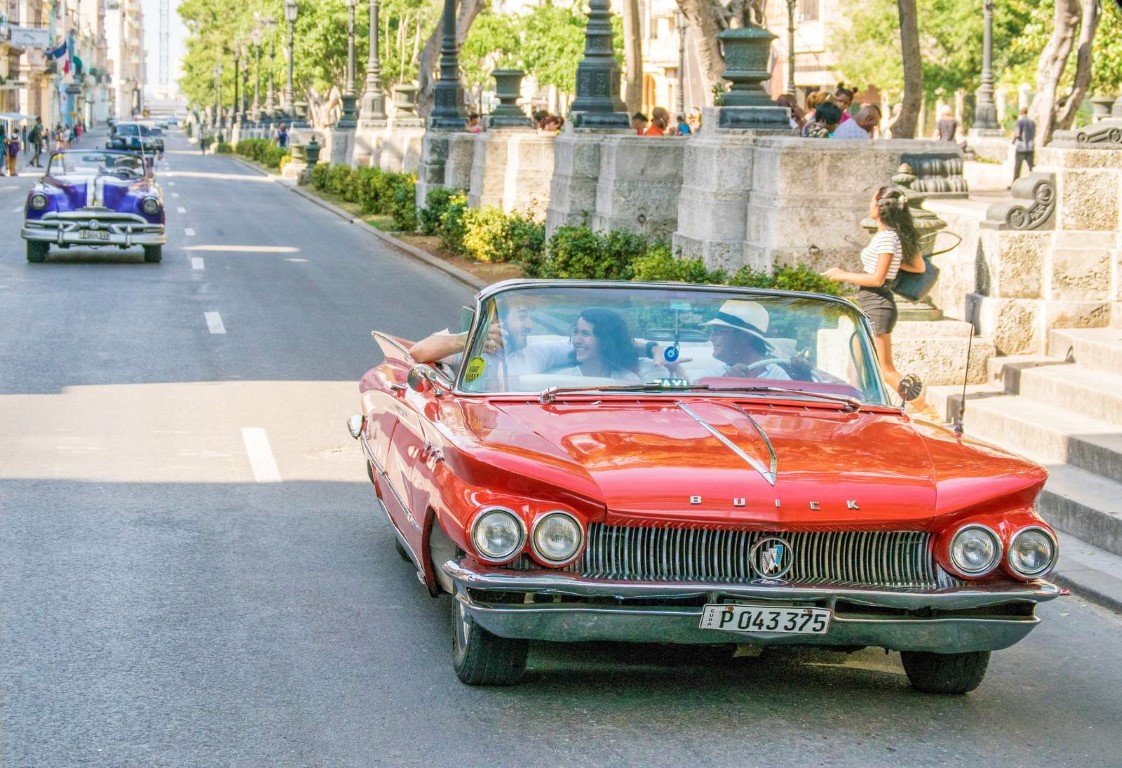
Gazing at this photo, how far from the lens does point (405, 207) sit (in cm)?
3158

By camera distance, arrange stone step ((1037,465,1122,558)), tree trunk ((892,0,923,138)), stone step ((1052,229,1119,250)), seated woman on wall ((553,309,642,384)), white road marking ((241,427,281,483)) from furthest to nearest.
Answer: tree trunk ((892,0,923,138)), stone step ((1052,229,1119,250)), white road marking ((241,427,281,483)), stone step ((1037,465,1122,558)), seated woman on wall ((553,309,642,384))

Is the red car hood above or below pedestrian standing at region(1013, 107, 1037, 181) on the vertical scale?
below

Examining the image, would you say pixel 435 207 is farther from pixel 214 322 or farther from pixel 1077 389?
pixel 1077 389

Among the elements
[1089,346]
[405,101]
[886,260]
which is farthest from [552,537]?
[405,101]

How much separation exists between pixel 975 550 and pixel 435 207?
23818mm

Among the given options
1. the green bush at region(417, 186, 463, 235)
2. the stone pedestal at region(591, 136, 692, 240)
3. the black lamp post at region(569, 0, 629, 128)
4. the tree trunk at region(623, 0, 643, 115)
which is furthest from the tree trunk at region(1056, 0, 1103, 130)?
the stone pedestal at region(591, 136, 692, 240)

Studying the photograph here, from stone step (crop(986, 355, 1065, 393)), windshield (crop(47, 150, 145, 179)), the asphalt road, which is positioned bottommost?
the asphalt road

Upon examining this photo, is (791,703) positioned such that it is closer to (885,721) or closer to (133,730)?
(885,721)

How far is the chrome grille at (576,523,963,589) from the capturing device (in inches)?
216

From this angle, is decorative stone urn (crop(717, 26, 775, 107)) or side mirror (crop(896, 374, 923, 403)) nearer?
side mirror (crop(896, 374, 923, 403))

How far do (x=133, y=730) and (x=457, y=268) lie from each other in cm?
1888

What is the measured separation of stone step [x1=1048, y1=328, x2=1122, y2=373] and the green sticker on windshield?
6.45 metres

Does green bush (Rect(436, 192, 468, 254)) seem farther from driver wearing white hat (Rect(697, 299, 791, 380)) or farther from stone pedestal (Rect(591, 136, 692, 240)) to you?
driver wearing white hat (Rect(697, 299, 791, 380))

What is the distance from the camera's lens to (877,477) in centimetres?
568
